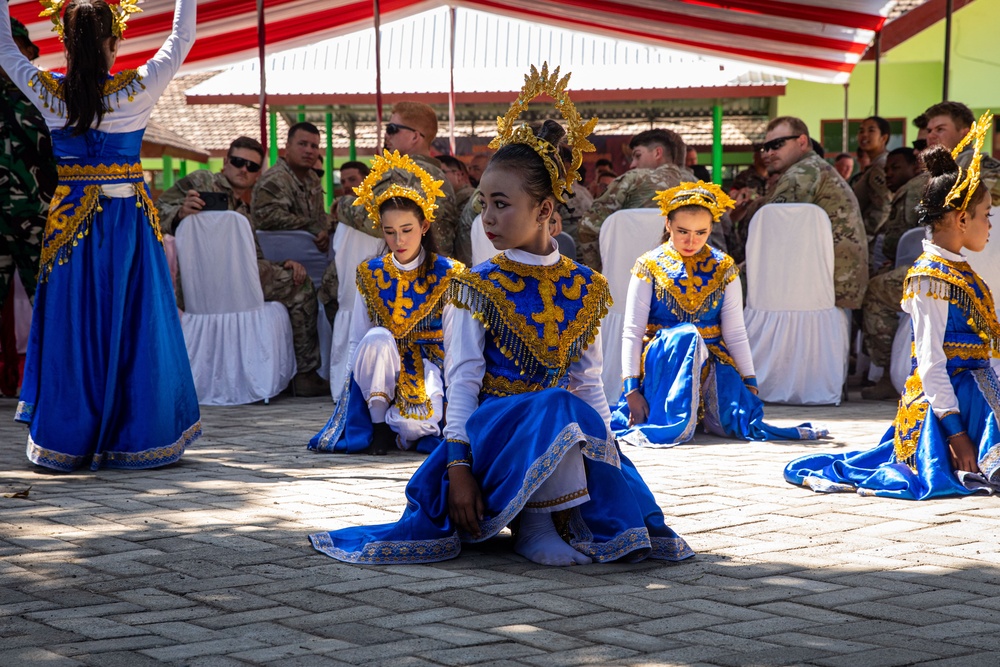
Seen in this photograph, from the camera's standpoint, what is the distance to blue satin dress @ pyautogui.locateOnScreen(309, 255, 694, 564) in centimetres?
327

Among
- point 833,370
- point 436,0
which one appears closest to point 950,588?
point 833,370

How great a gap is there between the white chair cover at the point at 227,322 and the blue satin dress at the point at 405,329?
6.66 ft

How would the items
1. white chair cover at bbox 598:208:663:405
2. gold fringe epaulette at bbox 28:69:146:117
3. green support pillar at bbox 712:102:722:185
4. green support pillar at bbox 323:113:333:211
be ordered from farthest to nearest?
green support pillar at bbox 323:113:333:211, green support pillar at bbox 712:102:722:185, white chair cover at bbox 598:208:663:405, gold fringe epaulette at bbox 28:69:146:117

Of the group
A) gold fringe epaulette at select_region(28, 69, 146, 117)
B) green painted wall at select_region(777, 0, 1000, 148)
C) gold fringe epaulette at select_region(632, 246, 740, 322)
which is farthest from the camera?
green painted wall at select_region(777, 0, 1000, 148)

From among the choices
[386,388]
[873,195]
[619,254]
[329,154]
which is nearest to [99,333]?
[386,388]

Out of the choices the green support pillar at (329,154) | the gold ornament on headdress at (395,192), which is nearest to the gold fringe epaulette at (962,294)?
the gold ornament on headdress at (395,192)

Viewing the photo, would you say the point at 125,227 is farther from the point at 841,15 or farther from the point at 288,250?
the point at 841,15

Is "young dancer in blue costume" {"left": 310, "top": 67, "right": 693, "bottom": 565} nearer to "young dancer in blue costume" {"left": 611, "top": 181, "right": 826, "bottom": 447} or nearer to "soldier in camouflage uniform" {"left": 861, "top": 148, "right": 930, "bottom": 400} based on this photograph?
"young dancer in blue costume" {"left": 611, "top": 181, "right": 826, "bottom": 447}

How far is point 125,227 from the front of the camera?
4.95 metres

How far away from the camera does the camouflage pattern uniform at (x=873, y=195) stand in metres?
9.14

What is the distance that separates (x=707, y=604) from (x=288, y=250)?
19.7 ft

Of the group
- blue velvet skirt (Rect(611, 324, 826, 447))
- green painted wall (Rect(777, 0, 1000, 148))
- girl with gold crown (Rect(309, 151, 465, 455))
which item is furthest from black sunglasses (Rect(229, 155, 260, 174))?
green painted wall (Rect(777, 0, 1000, 148))

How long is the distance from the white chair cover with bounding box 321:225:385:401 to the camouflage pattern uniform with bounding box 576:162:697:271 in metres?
1.46

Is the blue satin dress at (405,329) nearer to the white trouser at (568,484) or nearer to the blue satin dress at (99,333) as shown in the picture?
the blue satin dress at (99,333)
